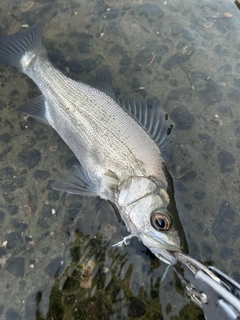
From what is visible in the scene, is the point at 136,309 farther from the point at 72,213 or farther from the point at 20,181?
the point at 20,181

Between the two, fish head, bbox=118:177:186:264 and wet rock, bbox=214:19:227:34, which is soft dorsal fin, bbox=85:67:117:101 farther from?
wet rock, bbox=214:19:227:34

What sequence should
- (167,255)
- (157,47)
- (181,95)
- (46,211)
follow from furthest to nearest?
1. (157,47)
2. (181,95)
3. (46,211)
4. (167,255)

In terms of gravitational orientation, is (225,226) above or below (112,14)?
below

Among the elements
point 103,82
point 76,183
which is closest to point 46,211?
point 76,183

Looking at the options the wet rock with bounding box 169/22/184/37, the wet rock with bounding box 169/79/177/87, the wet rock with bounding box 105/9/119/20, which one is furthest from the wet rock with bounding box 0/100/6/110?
the wet rock with bounding box 169/22/184/37

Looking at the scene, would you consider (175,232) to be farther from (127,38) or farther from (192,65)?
(127,38)
